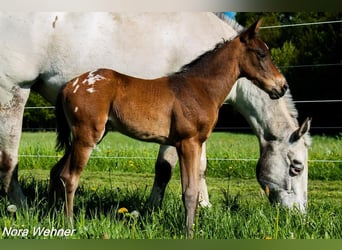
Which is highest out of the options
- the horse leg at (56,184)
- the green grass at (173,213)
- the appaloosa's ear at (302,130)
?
the appaloosa's ear at (302,130)

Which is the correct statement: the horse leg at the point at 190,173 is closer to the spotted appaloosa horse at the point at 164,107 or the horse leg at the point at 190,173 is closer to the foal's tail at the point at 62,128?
the spotted appaloosa horse at the point at 164,107

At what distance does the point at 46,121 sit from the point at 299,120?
6.23ft

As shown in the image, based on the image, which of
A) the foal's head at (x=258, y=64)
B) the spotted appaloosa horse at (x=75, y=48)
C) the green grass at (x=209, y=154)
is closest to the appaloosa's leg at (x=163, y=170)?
the green grass at (x=209, y=154)

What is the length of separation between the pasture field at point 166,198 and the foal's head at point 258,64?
0.81 metres

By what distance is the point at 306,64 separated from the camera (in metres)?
4.60

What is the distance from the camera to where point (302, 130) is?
14.3ft

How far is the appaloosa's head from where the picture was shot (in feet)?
14.4

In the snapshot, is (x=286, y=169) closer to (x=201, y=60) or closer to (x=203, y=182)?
(x=203, y=182)

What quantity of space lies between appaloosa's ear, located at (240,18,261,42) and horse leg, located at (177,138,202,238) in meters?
0.70

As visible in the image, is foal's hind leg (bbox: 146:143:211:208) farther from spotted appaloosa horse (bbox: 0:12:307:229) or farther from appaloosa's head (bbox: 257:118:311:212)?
appaloosa's head (bbox: 257:118:311:212)

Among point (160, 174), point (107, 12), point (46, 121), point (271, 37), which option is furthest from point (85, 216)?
point (271, 37)

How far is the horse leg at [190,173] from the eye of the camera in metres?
3.68

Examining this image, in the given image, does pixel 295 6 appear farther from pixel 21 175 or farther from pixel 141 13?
pixel 21 175

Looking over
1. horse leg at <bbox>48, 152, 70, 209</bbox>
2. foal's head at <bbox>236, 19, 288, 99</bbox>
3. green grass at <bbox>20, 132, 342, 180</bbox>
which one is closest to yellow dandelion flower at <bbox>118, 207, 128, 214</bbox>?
horse leg at <bbox>48, 152, 70, 209</bbox>
